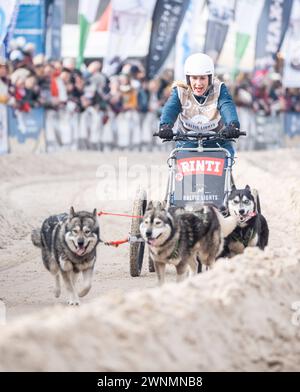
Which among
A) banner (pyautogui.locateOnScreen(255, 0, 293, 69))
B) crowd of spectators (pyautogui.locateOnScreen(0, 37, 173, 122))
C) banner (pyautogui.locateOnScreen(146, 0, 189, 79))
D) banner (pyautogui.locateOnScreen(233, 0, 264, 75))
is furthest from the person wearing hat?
banner (pyautogui.locateOnScreen(255, 0, 293, 69))

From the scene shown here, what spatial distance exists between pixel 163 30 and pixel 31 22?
4745 millimetres

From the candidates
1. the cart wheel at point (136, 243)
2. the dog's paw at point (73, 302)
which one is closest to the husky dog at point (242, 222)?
the cart wheel at point (136, 243)

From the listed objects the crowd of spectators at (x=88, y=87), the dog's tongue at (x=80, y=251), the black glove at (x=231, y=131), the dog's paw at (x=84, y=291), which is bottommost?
the dog's paw at (x=84, y=291)

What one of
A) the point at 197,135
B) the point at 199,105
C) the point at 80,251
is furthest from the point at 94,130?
the point at 80,251

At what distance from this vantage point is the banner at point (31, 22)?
68.5ft

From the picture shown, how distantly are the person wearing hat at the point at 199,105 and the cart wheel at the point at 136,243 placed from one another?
26.2 inches

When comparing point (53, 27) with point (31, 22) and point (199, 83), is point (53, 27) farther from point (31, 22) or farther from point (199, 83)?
point (199, 83)

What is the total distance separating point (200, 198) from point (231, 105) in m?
1.00

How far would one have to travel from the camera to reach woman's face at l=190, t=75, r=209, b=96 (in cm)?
927

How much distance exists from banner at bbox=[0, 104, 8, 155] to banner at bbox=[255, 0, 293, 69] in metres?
9.71

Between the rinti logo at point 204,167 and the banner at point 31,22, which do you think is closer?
the rinti logo at point 204,167

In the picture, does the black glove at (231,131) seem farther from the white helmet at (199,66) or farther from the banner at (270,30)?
the banner at (270,30)

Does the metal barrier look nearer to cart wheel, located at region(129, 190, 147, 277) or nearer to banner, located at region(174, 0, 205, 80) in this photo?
banner, located at region(174, 0, 205, 80)
